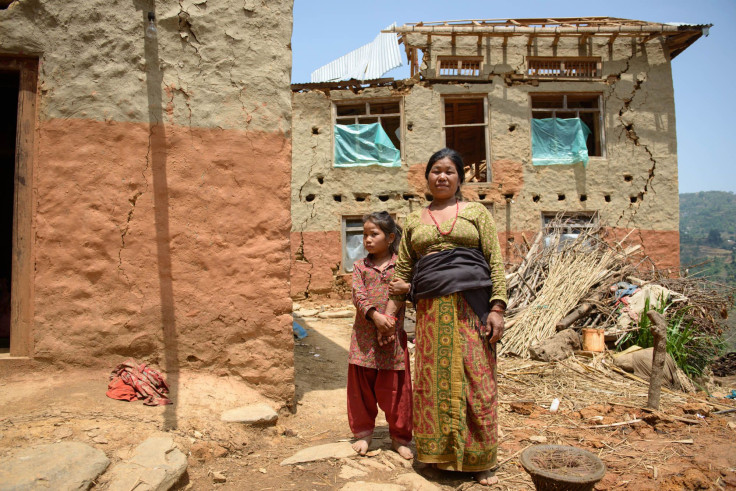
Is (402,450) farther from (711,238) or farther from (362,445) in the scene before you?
(711,238)

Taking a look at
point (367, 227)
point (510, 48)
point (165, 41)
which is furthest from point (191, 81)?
point (510, 48)

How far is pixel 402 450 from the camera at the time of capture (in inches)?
115

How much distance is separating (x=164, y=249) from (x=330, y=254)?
25.3ft

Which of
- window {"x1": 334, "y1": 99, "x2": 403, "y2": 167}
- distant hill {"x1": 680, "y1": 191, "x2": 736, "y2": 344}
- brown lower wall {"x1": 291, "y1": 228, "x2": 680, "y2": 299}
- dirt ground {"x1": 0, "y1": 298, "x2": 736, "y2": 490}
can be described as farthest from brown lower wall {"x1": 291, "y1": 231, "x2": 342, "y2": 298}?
dirt ground {"x1": 0, "y1": 298, "x2": 736, "y2": 490}

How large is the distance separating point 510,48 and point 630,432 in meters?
9.87

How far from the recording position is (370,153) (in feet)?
37.1

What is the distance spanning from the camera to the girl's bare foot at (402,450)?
9.44 ft

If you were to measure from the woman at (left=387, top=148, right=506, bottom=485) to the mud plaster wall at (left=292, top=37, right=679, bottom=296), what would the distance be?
834 cm

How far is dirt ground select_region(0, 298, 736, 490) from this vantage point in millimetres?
2652

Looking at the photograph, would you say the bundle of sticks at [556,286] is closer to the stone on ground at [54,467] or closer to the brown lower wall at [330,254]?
the brown lower wall at [330,254]

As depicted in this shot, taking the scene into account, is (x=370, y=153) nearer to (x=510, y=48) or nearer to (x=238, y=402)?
(x=510, y=48)

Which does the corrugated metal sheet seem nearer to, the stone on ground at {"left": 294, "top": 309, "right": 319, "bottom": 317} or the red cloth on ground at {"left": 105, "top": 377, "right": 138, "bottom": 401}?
the stone on ground at {"left": 294, "top": 309, "right": 319, "bottom": 317}

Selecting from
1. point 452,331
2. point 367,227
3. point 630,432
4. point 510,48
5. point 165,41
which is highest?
point 510,48

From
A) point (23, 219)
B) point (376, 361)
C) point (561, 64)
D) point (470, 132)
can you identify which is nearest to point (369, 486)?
point (376, 361)
